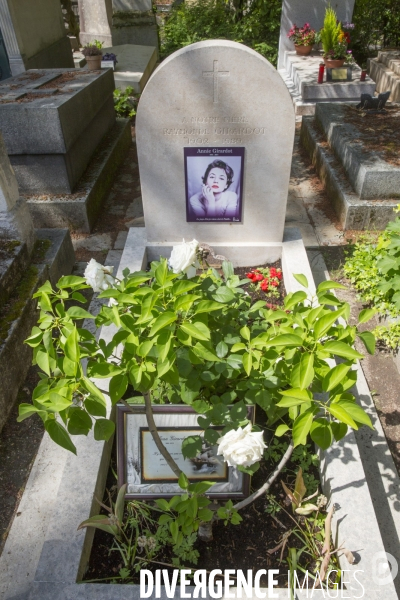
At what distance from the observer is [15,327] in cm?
311

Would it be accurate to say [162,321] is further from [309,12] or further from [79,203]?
[309,12]

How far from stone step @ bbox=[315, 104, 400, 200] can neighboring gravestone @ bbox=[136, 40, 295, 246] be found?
139 cm

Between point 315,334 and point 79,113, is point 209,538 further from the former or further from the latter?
point 79,113

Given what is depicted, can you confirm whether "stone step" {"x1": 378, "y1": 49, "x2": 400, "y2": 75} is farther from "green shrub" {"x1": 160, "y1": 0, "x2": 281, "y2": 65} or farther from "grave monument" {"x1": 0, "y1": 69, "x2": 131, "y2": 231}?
"grave monument" {"x1": 0, "y1": 69, "x2": 131, "y2": 231}

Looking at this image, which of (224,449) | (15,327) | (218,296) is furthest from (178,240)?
(224,449)

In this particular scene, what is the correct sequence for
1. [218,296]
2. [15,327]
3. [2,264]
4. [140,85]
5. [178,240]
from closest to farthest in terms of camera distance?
[218,296] → [15,327] → [2,264] → [178,240] → [140,85]

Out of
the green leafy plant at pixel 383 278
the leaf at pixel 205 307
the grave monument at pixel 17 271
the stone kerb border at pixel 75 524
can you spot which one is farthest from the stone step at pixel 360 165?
the leaf at pixel 205 307

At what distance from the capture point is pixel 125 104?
7.92 meters

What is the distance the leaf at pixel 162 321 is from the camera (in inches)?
56.2

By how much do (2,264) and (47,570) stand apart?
219cm

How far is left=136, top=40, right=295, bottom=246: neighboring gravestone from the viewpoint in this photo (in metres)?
3.24

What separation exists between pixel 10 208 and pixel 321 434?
10.0 ft

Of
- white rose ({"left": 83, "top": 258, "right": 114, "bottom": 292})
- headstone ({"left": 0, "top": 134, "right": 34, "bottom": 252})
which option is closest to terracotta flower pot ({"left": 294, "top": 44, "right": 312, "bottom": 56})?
headstone ({"left": 0, "top": 134, "right": 34, "bottom": 252})

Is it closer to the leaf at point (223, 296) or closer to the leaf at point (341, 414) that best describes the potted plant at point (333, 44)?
the leaf at point (223, 296)
